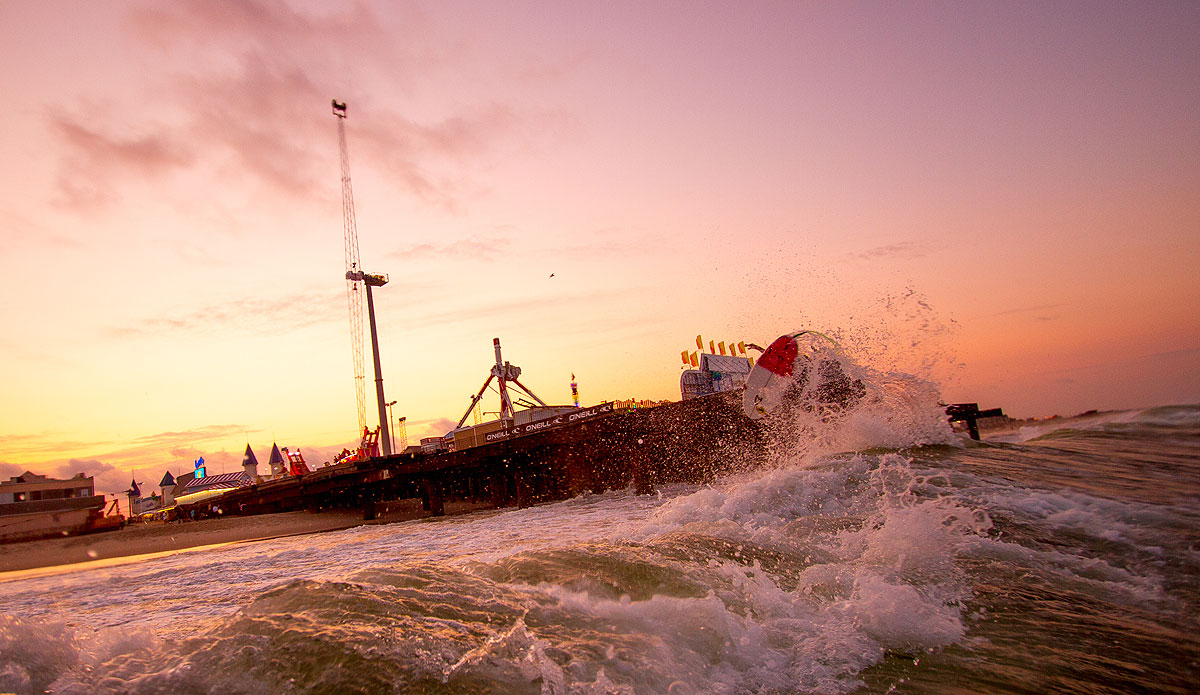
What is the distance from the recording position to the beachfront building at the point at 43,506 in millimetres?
28641

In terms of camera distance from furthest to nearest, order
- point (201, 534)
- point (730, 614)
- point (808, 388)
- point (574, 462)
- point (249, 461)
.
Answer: point (249, 461), point (201, 534), point (574, 462), point (808, 388), point (730, 614)

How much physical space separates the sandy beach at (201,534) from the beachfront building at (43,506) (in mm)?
8340

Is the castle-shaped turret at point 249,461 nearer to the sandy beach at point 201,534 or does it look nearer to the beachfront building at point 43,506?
Answer: the beachfront building at point 43,506

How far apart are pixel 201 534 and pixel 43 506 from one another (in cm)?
2527

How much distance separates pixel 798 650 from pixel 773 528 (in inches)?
117

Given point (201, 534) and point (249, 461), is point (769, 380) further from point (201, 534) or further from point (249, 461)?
point (249, 461)

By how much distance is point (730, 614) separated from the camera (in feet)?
12.6

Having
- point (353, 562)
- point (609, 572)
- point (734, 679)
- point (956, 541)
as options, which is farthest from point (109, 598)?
point (956, 541)

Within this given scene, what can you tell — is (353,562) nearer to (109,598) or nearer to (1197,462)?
(109,598)

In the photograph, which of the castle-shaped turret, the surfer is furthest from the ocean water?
the castle-shaped turret

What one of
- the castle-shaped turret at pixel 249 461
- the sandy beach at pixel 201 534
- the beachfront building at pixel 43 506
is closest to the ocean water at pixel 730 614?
the sandy beach at pixel 201 534

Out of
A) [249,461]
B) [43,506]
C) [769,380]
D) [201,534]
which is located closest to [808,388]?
[769,380]

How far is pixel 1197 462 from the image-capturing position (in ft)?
28.2

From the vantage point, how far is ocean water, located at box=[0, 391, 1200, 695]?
310 centimetres
